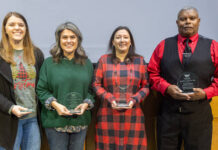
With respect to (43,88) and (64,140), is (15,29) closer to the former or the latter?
(43,88)

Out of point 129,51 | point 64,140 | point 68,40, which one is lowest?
point 64,140

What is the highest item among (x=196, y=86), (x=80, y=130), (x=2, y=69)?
(x=2, y=69)

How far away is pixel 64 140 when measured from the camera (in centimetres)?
184

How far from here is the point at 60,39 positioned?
1.88m

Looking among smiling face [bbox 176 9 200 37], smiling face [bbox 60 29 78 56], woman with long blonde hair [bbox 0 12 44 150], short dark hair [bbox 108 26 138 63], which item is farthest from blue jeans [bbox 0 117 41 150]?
smiling face [bbox 176 9 200 37]

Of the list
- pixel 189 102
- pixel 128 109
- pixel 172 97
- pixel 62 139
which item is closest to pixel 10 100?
pixel 62 139

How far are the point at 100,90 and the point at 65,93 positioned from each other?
0.88 ft

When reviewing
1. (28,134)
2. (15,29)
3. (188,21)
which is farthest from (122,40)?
(28,134)

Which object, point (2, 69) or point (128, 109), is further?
point (128, 109)

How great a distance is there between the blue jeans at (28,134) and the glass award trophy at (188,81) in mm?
1156

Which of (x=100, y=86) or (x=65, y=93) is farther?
(x=100, y=86)

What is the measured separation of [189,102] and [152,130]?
58cm

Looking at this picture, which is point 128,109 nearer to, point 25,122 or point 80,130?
point 80,130

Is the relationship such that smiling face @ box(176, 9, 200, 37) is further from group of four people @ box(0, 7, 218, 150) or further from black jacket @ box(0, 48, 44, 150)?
black jacket @ box(0, 48, 44, 150)
